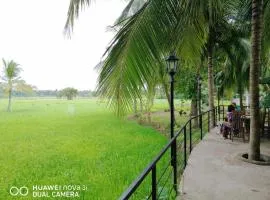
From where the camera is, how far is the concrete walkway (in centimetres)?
361

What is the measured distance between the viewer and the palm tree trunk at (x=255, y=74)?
16.0ft

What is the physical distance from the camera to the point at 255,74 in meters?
4.99

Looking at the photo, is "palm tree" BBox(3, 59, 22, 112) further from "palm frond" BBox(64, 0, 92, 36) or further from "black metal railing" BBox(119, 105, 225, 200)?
"palm frond" BBox(64, 0, 92, 36)

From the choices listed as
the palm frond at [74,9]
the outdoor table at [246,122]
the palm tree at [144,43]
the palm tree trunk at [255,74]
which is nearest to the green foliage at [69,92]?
the outdoor table at [246,122]

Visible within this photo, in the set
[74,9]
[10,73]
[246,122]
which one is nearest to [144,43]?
[74,9]

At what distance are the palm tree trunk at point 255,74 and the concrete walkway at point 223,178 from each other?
0.47 meters

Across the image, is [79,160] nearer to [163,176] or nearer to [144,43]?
[163,176]

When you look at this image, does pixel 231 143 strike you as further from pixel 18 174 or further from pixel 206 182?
pixel 18 174

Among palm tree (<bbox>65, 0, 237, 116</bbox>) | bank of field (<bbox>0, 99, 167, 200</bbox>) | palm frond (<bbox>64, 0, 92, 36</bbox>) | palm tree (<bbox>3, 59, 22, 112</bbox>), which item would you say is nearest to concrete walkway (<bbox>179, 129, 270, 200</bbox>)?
bank of field (<bbox>0, 99, 167, 200</bbox>)

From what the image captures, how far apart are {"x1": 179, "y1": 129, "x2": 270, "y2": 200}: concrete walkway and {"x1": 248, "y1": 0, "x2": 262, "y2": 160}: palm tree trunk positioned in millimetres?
467

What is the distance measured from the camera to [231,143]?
725 cm

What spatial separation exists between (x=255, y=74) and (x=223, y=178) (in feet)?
7.18

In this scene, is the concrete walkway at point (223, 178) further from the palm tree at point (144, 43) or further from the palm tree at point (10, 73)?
the palm tree at point (10, 73)

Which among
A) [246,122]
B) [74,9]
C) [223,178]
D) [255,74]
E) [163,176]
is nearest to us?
[74,9]
